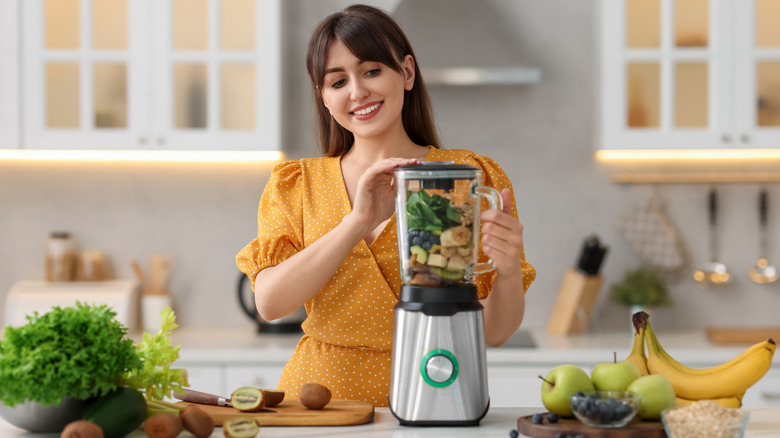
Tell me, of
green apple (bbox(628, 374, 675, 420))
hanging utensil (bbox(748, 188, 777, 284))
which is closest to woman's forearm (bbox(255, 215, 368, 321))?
green apple (bbox(628, 374, 675, 420))

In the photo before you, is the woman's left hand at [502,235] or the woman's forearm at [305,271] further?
the woman's forearm at [305,271]

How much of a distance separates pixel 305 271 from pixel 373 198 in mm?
199

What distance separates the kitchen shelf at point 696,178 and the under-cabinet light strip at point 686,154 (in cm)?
6

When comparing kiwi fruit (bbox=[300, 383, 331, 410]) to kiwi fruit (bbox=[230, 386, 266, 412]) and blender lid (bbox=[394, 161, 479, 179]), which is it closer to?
kiwi fruit (bbox=[230, 386, 266, 412])

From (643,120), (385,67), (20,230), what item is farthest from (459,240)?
(20,230)

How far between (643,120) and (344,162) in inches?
58.9

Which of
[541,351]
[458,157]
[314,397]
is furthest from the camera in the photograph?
[541,351]

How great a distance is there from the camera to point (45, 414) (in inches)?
44.5

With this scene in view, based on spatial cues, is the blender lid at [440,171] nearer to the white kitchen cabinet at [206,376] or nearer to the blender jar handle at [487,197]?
the blender jar handle at [487,197]

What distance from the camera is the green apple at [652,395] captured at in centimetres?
117

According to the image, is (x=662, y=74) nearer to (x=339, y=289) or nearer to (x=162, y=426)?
(x=339, y=289)

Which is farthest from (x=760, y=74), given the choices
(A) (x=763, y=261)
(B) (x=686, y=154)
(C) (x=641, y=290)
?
(C) (x=641, y=290)

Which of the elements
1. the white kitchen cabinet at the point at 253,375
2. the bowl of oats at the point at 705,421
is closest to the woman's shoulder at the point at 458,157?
the bowl of oats at the point at 705,421

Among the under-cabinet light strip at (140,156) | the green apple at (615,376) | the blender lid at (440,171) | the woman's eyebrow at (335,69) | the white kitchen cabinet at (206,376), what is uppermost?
the woman's eyebrow at (335,69)
